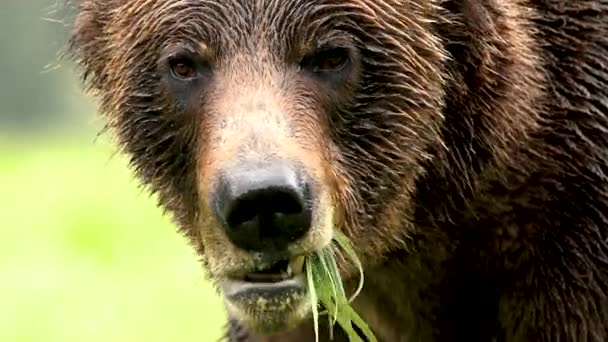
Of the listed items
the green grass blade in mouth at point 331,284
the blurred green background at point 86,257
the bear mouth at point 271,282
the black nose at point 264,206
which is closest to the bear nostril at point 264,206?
the black nose at point 264,206

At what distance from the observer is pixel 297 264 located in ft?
19.8

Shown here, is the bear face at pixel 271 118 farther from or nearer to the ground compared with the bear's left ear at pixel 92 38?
nearer to the ground

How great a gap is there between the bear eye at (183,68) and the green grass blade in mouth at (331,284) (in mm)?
734

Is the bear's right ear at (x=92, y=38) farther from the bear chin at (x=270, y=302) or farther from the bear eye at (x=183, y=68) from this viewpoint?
the bear chin at (x=270, y=302)

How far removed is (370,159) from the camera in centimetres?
638

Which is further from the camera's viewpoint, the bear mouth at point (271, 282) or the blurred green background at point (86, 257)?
the blurred green background at point (86, 257)

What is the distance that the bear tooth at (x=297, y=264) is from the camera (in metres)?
6.00

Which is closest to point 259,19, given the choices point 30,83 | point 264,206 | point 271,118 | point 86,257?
point 271,118

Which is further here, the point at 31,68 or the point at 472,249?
the point at 31,68

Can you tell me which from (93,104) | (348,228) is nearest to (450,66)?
(348,228)

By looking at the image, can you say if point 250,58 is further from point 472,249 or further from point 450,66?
point 472,249

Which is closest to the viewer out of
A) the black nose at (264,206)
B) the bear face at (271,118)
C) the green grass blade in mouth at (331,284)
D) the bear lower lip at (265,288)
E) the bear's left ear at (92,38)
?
the black nose at (264,206)

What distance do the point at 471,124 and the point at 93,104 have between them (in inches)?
58.7

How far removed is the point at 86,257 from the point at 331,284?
9071mm
